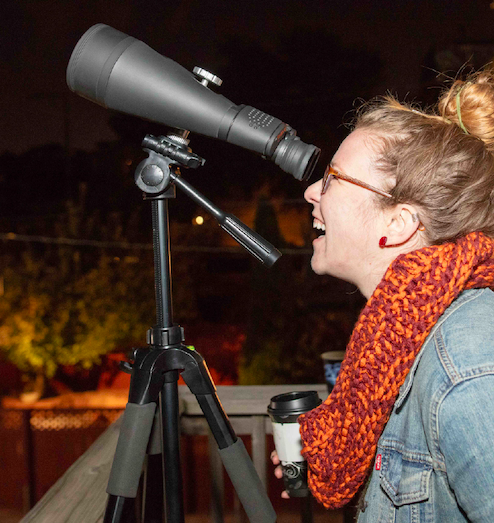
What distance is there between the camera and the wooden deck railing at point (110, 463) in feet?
2.89

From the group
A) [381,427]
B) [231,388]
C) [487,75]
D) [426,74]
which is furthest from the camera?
[426,74]

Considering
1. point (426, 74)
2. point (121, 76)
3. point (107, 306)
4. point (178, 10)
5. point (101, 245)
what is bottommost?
point (121, 76)

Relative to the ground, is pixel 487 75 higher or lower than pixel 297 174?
higher

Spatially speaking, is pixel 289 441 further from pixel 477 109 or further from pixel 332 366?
pixel 477 109

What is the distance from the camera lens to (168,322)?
2.40 feet

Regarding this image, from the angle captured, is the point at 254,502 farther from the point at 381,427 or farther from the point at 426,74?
the point at 426,74

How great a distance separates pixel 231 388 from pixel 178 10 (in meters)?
2.09

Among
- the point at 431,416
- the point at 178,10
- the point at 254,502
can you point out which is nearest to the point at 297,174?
the point at 431,416

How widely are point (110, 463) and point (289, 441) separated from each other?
0.44 m

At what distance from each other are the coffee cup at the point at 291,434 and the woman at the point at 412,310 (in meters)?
0.03

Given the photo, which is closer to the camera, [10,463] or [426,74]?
[426,74]

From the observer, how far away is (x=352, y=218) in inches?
34.5

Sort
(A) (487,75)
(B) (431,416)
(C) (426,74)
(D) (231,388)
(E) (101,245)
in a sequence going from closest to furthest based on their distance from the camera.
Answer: (B) (431,416), (A) (487,75), (D) (231,388), (C) (426,74), (E) (101,245)

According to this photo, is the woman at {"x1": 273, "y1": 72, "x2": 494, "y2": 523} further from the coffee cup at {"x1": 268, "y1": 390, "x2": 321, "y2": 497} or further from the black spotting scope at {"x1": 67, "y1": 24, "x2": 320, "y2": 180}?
the black spotting scope at {"x1": 67, "y1": 24, "x2": 320, "y2": 180}
